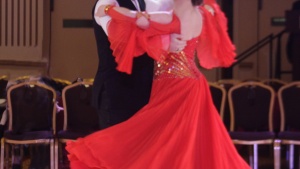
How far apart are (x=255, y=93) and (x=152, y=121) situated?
2912 millimetres

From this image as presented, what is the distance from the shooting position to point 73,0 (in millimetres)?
9930

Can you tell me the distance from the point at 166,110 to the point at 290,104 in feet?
9.87

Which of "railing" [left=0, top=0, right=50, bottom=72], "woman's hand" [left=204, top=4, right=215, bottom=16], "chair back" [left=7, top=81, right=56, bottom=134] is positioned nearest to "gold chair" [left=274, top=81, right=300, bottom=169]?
"chair back" [left=7, top=81, right=56, bottom=134]

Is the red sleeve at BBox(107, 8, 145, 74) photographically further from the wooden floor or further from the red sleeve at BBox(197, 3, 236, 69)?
the wooden floor

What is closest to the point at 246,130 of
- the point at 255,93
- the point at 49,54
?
the point at 255,93

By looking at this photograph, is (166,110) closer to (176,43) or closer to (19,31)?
(176,43)

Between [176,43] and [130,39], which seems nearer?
[130,39]

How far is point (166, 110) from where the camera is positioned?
2.88 metres

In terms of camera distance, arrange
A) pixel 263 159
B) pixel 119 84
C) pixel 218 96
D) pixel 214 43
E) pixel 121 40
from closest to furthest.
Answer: pixel 121 40 → pixel 119 84 → pixel 214 43 → pixel 218 96 → pixel 263 159

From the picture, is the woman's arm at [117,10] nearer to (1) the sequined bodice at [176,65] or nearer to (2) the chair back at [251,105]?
(1) the sequined bodice at [176,65]

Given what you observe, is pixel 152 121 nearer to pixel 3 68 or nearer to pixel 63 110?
pixel 63 110

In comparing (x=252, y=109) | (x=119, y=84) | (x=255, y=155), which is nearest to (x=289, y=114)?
(x=252, y=109)

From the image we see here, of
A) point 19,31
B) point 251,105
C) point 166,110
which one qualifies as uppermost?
point 19,31

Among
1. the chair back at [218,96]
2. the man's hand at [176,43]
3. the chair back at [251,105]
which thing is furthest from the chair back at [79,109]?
the man's hand at [176,43]
